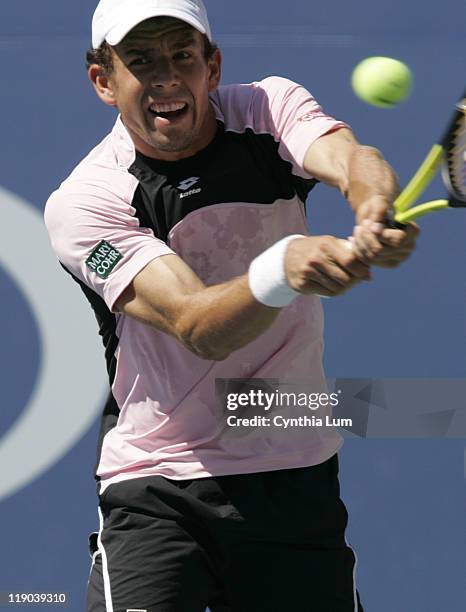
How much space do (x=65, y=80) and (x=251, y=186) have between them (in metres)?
1.19

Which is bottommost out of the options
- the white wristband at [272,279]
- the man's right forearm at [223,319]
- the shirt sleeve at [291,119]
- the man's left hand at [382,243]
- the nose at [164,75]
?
the man's right forearm at [223,319]

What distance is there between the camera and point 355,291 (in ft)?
12.8

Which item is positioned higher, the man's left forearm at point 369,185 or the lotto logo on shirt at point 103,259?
the man's left forearm at point 369,185

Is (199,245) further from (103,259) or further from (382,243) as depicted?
(382,243)

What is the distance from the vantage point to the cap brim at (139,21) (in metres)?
2.85

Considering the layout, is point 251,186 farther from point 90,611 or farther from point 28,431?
point 28,431

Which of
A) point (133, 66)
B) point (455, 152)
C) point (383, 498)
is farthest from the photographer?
point (383, 498)

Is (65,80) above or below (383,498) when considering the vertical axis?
above

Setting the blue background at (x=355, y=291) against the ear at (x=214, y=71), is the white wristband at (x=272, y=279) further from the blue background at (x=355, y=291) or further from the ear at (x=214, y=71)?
the blue background at (x=355, y=291)

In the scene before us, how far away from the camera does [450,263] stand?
3.92 meters

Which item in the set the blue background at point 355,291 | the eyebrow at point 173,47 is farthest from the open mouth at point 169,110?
the blue background at point 355,291

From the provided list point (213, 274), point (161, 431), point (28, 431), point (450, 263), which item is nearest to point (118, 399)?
point (161, 431)

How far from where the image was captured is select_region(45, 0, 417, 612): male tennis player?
9.44 ft

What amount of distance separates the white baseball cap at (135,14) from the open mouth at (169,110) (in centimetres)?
15
